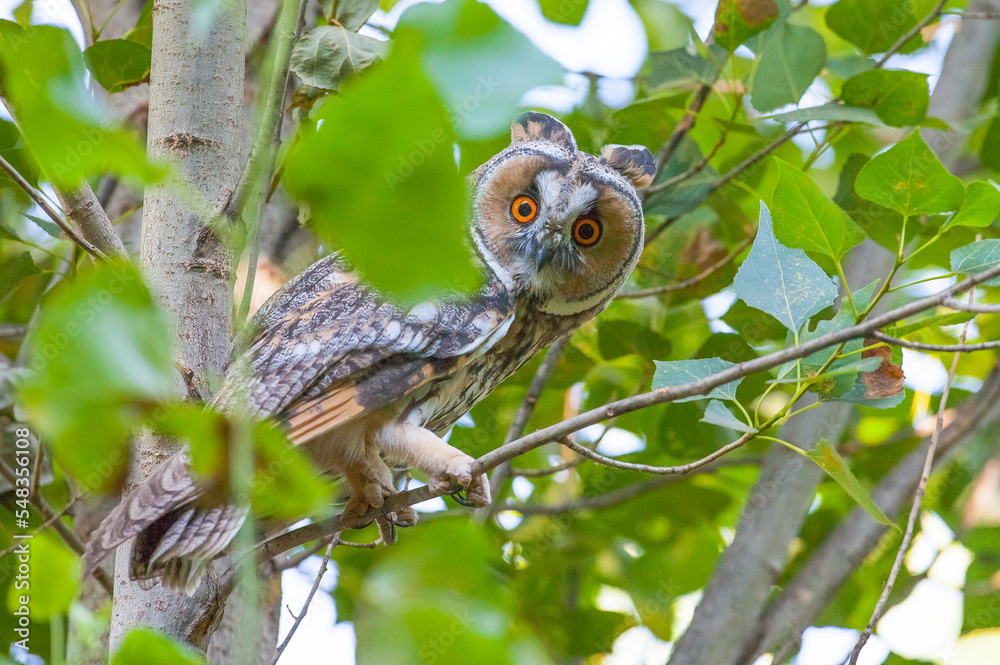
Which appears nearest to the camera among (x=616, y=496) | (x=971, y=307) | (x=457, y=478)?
(x=971, y=307)

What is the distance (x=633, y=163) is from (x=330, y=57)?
0.75 m

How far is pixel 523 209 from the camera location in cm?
187

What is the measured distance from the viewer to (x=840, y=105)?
1.97 metres

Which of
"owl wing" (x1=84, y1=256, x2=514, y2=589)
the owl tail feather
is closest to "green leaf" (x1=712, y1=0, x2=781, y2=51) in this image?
"owl wing" (x1=84, y1=256, x2=514, y2=589)

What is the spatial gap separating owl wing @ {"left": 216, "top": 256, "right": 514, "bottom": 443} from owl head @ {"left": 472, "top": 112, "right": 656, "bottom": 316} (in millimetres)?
144

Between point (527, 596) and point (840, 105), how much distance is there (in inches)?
65.2

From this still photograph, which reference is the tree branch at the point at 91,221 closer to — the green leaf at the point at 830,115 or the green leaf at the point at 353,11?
the green leaf at the point at 353,11

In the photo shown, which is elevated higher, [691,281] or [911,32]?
[911,32]

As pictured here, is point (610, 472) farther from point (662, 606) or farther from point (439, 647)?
point (439, 647)

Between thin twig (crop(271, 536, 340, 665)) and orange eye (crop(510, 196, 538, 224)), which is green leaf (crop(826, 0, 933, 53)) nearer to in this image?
orange eye (crop(510, 196, 538, 224))

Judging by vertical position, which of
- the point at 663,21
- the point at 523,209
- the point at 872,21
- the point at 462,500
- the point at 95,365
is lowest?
the point at 95,365

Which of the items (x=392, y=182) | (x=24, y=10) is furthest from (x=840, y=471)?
(x=24, y=10)

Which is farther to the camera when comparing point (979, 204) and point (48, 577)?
point (979, 204)

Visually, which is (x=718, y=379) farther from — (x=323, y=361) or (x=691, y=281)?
(x=691, y=281)
